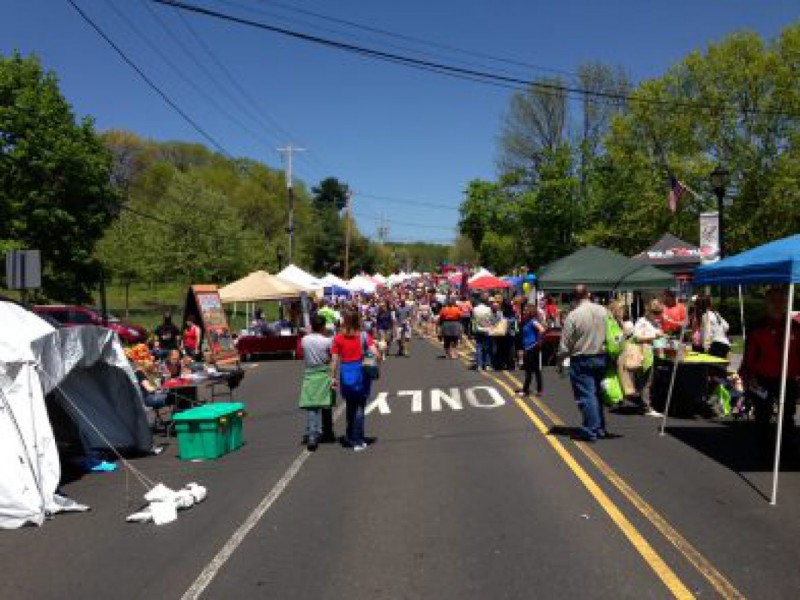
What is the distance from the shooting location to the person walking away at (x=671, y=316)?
14.0 metres

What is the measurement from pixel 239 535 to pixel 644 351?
27.0 feet

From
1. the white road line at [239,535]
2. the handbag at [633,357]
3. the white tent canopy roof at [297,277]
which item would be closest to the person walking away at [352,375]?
the white road line at [239,535]

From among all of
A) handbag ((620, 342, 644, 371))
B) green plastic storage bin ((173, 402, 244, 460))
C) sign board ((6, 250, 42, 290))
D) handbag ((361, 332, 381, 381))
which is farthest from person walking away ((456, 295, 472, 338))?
green plastic storage bin ((173, 402, 244, 460))

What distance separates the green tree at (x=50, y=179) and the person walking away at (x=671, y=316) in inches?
1130

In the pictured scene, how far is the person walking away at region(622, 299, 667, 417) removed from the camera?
12.5 metres

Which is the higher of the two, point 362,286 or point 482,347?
point 362,286

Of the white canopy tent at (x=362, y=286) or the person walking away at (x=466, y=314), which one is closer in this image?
the person walking away at (x=466, y=314)

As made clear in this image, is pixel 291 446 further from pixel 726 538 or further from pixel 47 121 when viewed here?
pixel 47 121

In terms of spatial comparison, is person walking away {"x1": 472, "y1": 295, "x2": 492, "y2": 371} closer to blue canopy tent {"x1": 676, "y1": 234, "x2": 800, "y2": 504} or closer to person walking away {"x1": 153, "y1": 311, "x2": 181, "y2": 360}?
person walking away {"x1": 153, "y1": 311, "x2": 181, "y2": 360}

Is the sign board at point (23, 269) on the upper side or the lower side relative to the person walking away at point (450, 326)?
upper

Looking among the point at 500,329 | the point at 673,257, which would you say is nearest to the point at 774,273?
the point at 500,329

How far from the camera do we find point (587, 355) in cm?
988

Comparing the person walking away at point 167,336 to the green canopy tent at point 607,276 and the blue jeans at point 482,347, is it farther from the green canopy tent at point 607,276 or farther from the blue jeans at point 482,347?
the green canopy tent at point 607,276

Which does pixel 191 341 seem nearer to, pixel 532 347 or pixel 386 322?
pixel 532 347
